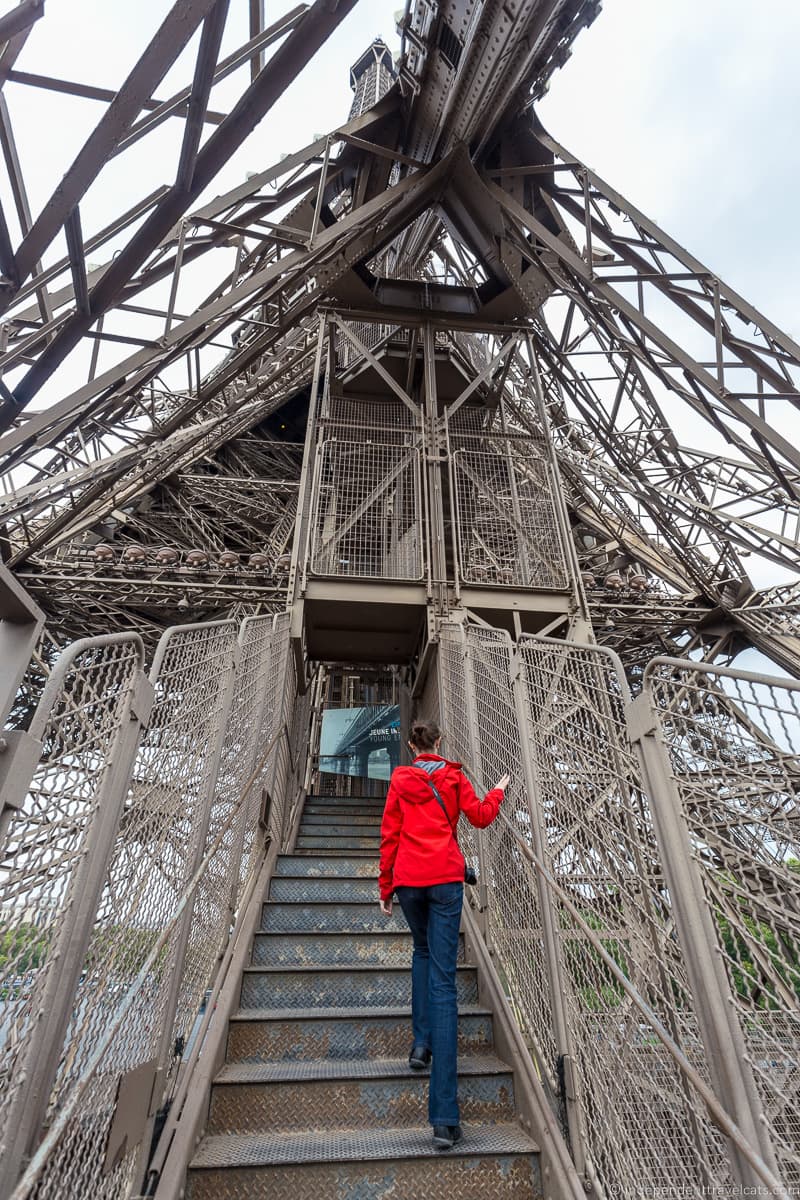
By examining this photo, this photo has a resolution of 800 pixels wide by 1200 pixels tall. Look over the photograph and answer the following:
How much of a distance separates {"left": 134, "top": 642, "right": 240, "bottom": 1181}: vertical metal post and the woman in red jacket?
0.88m

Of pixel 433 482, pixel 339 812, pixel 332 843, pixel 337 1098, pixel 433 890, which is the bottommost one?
pixel 337 1098

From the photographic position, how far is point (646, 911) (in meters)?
2.53

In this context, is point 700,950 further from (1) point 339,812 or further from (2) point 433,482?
(2) point 433,482

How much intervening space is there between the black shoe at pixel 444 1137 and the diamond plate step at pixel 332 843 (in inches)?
129

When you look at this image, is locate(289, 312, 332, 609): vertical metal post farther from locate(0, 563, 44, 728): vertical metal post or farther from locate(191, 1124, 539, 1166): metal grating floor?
locate(0, 563, 44, 728): vertical metal post

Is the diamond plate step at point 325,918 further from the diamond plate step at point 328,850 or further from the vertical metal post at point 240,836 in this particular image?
the diamond plate step at point 328,850

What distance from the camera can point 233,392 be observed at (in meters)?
16.0

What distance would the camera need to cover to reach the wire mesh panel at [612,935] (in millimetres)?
2391

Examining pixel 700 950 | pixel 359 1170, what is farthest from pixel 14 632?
pixel 359 1170

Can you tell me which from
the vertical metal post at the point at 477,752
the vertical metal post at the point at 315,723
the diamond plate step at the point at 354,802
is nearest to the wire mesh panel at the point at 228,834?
the vertical metal post at the point at 477,752

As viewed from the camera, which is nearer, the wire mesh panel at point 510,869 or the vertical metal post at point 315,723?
the wire mesh panel at point 510,869

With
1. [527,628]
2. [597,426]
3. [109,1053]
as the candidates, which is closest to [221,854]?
[109,1053]

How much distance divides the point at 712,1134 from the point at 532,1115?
0.72m

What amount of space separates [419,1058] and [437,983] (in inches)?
17.8
